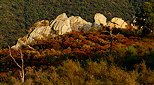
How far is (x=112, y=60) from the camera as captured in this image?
6492mm

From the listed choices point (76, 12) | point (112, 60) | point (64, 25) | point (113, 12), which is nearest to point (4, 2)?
point (76, 12)

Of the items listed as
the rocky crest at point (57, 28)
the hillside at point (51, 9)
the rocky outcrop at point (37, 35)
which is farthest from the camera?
the hillside at point (51, 9)

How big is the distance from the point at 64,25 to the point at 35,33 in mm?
4258

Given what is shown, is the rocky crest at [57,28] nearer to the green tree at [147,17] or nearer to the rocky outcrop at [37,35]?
the rocky outcrop at [37,35]

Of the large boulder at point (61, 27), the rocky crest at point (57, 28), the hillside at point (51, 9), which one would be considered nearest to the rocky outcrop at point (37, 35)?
the rocky crest at point (57, 28)

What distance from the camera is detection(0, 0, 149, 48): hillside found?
4781 inches

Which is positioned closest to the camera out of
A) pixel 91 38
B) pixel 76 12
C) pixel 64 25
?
pixel 91 38

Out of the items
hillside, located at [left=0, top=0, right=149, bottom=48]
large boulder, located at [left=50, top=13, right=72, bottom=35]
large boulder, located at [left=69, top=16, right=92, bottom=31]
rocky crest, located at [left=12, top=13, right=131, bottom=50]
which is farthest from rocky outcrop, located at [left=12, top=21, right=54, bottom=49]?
hillside, located at [left=0, top=0, right=149, bottom=48]

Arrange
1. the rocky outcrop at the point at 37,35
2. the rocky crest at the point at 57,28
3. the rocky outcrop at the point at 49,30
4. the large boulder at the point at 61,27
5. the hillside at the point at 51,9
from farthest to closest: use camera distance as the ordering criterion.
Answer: the hillside at the point at 51,9 < the large boulder at the point at 61,27 < the rocky crest at the point at 57,28 < the rocky outcrop at the point at 49,30 < the rocky outcrop at the point at 37,35

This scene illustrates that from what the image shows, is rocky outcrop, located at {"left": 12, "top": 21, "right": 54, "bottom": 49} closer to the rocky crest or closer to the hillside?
the rocky crest

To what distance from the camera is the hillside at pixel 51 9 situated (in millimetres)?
121450

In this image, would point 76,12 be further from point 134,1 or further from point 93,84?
point 93,84

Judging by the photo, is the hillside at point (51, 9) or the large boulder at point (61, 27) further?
the hillside at point (51, 9)

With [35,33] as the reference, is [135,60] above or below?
above
